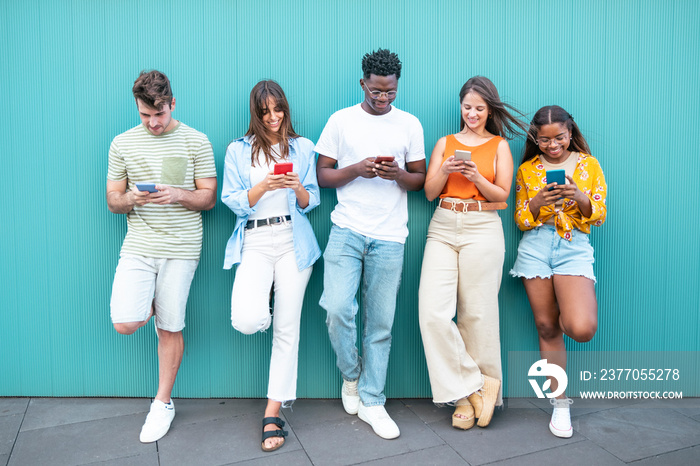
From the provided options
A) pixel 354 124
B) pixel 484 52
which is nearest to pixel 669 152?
pixel 484 52

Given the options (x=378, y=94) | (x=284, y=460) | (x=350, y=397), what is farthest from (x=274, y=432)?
(x=378, y=94)

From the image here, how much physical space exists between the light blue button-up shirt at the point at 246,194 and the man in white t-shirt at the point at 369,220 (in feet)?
0.29

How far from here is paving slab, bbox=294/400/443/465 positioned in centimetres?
269

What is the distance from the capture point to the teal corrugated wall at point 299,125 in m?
3.27

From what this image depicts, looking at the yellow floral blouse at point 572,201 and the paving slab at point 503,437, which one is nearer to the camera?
the paving slab at point 503,437

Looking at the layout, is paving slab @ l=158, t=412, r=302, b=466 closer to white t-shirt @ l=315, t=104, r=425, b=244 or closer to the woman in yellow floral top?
white t-shirt @ l=315, t=104, r=425, b=244

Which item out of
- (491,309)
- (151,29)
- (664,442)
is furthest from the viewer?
(151,29)

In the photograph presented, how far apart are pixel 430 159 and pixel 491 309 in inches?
37.0

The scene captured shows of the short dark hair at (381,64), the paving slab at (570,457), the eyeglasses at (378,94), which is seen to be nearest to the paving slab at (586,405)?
the paving slab at (570,457)

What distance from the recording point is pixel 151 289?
9.51ft

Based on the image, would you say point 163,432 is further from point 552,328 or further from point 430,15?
point 430,15

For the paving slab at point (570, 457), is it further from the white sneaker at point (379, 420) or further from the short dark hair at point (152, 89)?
the short dark hair at point (152, 89)

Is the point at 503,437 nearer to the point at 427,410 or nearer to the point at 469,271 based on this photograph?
the point at 427,410

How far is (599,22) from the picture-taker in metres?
3.38
